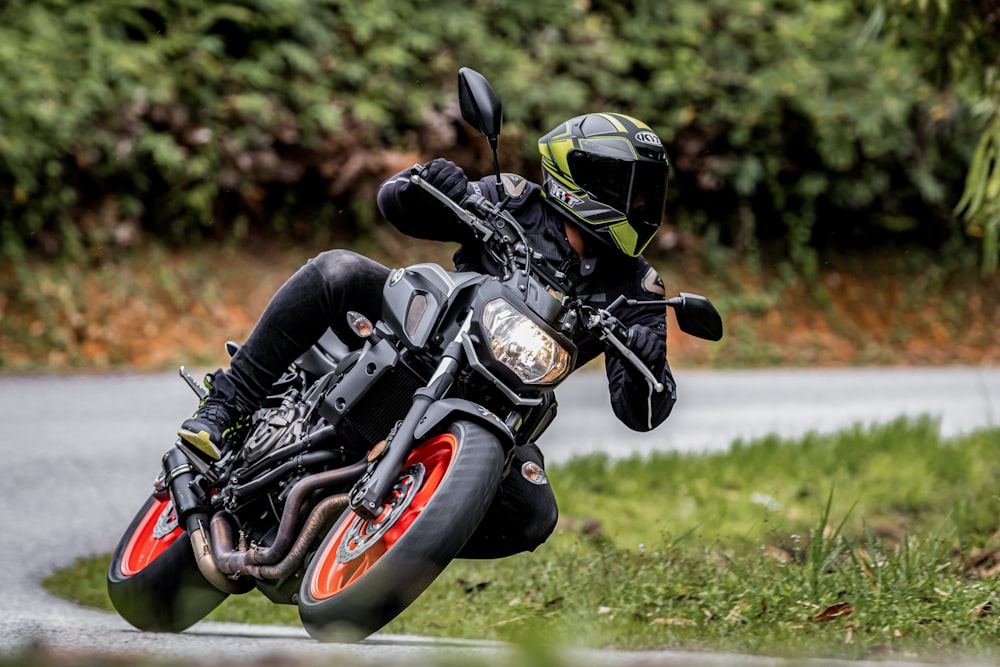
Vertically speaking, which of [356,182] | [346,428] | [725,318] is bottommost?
Result: [725,318]

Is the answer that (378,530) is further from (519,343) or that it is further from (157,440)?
(157,440)

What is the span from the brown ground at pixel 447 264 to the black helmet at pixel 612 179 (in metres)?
7.52

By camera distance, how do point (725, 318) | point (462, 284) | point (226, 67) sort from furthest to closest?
point (725, 318), point (226, 67), point (462, 284)

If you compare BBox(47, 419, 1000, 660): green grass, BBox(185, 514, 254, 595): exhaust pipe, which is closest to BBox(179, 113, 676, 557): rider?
BBox(185, 514, 254, 595): exhaust pipe

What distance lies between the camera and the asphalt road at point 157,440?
434cm

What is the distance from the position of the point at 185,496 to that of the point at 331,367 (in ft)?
2.14

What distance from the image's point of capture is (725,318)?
14.6 m

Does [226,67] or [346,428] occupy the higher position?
[346,428]

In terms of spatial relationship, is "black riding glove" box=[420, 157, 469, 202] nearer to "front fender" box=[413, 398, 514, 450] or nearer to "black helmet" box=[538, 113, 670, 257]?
"black helmet" box=[538, 113, 670, 257]

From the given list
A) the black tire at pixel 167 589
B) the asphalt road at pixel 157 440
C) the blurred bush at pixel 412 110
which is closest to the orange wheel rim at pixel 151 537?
the black tire at pixel 167 589

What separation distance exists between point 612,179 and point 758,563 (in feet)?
6.17

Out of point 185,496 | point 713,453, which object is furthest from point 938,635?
point 713,453

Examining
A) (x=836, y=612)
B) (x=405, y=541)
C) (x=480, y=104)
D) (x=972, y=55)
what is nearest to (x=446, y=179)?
(x=480, y=104)

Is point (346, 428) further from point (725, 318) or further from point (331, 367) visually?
point (725, 318)
